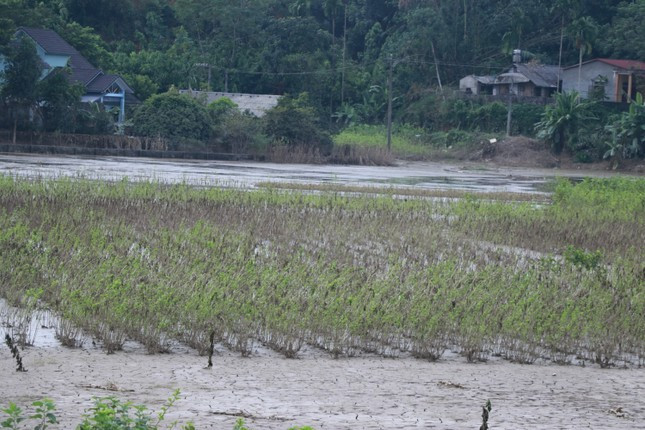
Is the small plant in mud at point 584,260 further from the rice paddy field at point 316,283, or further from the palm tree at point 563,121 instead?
the palm tree at point 563,121

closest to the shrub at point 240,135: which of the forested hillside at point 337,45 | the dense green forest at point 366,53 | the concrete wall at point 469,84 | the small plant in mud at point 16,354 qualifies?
the dense green forest at point 366,53

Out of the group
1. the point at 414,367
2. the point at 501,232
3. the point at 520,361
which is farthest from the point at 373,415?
the point at 501,232

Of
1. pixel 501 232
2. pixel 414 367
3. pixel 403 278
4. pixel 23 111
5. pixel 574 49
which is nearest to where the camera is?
pixel 414 367

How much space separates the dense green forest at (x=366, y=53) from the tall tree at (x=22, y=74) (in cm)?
1790

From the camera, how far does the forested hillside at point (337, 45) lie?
58.6 meters

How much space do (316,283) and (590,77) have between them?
49041 millimetres

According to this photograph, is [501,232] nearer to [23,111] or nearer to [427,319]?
[427,319]

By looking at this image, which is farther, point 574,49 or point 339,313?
point 574,49

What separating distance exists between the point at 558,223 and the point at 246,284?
9.44m

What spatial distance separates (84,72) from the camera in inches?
1906

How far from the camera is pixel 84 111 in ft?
132

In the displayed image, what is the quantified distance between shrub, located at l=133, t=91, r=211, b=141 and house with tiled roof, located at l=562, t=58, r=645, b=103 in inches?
957

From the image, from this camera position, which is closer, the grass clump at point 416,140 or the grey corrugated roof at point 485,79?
the grass clump at point 416,140

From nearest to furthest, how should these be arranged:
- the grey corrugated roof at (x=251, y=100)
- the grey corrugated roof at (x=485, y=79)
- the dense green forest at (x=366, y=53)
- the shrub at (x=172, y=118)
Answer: the shrub at (x=172, y=118) < the grey corrugated roof at (x=251, y=100) < the dense green forest at (x=366, y=53) < the grey corrugated roof at (x=485, y=79)
